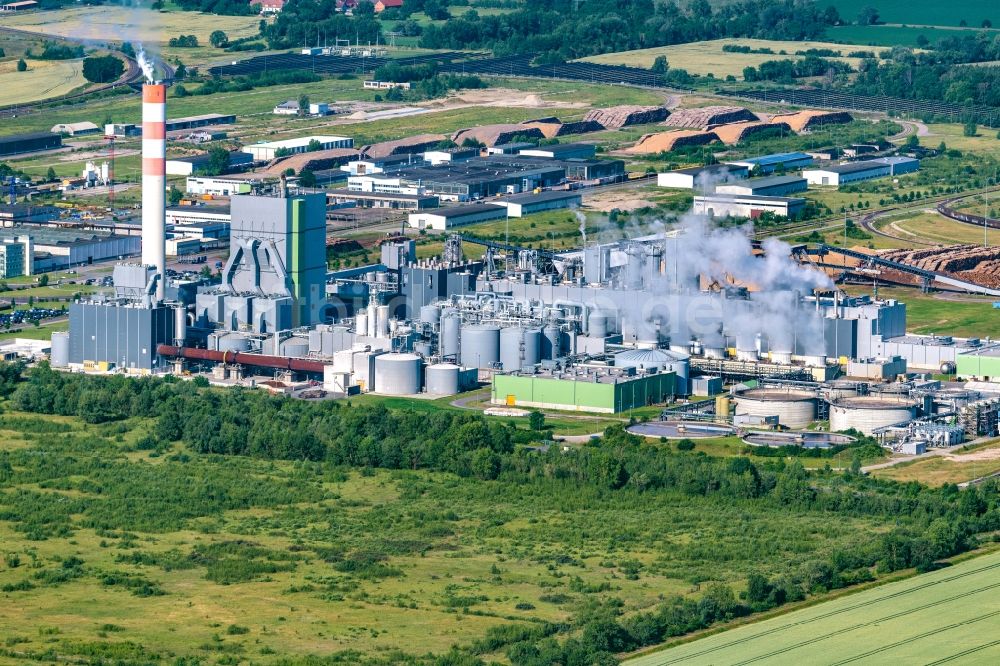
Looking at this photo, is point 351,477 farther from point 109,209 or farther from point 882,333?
point 109,209

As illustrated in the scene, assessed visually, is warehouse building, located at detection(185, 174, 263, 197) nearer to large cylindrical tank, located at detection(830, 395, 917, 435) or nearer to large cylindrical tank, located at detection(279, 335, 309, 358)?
large cylindrical tank, located at detection(279, 335, 309, 358)

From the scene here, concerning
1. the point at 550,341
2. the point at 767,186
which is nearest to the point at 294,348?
the point at 550,341

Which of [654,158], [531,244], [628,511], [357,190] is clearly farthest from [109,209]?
[628,511]

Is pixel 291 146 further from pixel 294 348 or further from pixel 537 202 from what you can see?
pixel 294 348

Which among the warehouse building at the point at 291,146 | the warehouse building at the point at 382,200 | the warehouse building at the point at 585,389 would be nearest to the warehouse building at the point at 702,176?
the warehouse building at the point at 382,200

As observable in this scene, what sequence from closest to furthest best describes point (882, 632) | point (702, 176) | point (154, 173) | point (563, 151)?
1. point (882, 632)
2. point (154, 173)
3. point (702, 176)
4. point (563, 151)

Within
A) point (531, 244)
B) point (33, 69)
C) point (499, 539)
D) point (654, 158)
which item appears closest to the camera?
point (499, 539)
